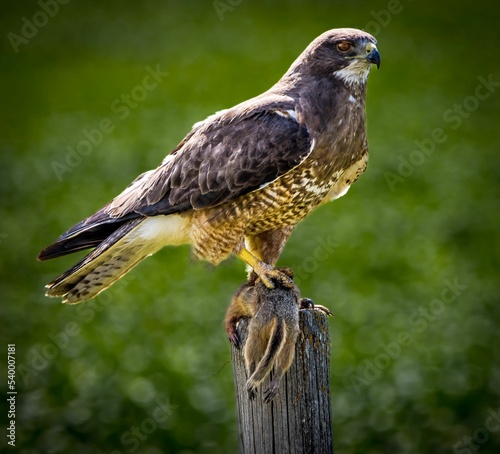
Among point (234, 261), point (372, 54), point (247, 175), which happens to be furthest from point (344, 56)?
point (234, 261)

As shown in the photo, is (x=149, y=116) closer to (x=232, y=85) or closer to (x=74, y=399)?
(x=232, y=85)

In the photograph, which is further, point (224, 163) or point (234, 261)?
point (234, 261)

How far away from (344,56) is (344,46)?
0.06 meters

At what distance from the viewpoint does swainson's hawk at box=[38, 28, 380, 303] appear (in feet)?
16.7

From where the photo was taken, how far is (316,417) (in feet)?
12.9

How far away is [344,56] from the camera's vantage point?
5.21 meters

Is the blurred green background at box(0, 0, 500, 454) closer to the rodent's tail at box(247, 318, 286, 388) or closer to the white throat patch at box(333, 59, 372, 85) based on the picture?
the white throat patch at box(333, 59, 372, 85)

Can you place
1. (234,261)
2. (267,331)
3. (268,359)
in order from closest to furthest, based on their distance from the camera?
(268,359)
(267,331)
(234,261)

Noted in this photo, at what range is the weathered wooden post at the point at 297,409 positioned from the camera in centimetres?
A: 388

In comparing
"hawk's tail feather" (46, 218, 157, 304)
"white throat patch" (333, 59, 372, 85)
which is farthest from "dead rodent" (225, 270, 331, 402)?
"white throat patch" (333, 59, 372, 85)

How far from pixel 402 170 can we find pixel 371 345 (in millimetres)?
5139

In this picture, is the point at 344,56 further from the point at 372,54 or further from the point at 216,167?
the point at 216,167

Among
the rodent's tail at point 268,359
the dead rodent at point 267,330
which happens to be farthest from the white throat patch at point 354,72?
the rodent's tail at point 268,359

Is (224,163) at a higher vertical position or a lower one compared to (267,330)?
higher
